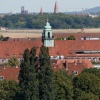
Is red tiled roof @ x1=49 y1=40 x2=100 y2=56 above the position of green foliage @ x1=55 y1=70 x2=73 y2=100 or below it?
below

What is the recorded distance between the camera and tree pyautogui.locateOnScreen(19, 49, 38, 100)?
141 feet

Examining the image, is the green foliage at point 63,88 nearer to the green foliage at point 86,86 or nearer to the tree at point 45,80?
the green foliage at point 86,86

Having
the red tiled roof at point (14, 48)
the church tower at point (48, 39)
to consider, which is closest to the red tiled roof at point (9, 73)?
the red tiled roof at point (14, 48)

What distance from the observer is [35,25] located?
174 meters

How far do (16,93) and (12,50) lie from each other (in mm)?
33568

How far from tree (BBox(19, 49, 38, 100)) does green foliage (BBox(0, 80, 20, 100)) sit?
1.40 metres

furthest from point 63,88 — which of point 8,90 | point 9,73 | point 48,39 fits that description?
point 48,39

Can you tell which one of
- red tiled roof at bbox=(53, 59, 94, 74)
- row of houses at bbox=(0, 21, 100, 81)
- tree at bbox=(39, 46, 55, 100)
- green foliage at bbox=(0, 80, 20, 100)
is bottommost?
row of houses at bbox=(0, 21, 100, 81)

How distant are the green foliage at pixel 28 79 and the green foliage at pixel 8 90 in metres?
1.40

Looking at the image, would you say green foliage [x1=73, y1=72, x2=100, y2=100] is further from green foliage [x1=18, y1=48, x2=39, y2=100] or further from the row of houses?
the row of houses

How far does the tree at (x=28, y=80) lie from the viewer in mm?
42938

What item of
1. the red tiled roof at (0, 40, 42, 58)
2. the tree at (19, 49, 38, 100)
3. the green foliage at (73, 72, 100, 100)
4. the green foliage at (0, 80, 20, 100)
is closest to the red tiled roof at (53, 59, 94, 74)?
the green foliage at (73, 72, 100, 100)

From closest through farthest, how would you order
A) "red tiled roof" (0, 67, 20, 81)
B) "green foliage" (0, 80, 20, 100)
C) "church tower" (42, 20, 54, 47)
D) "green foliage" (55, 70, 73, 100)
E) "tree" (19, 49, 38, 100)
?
"tree" (19, 49, 38, 100) < "green foliage" (55, 70, 73, 100) < "green foliage" (0, 80, 20, 100) < "red tiled roof" (0, 67, 20, 81) < "church tower" (42, 20, 54, 47)

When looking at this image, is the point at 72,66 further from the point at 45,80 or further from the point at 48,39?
the point at 48,39
